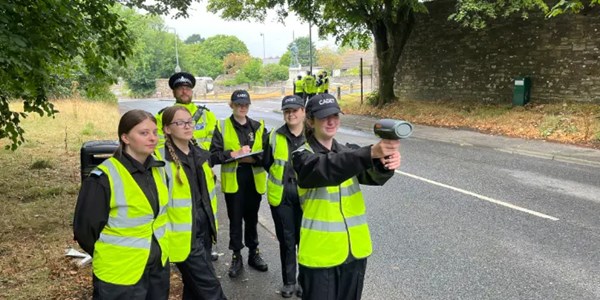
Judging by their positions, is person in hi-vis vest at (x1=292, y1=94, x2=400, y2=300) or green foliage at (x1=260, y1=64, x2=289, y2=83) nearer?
person in hi-vis vest at (x1=292, y1=94, x2=400, y2=300)

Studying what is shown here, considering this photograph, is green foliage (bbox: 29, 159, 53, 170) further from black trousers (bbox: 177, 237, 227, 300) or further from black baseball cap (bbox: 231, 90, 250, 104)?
black trousers (bbox: 177, 237, 227, 300)

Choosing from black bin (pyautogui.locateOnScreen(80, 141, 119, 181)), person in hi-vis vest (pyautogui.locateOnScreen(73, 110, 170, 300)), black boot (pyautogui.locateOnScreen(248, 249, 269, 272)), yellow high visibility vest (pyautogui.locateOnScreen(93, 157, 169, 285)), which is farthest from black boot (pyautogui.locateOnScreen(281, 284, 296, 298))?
black bin (pyautogui.locateOnScreen(80, 141, 119, 181))

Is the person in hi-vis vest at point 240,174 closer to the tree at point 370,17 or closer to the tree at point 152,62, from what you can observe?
the tree at point 370,17

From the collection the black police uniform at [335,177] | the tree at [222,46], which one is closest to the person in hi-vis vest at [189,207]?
the black police uniform at [335,177]

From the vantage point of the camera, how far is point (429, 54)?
19.6 m

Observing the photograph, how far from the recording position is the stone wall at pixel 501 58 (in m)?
14.2

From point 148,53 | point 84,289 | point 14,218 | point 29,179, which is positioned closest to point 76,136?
point 29,179

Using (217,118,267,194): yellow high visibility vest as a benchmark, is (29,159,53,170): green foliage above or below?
below

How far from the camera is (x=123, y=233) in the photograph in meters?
2.61

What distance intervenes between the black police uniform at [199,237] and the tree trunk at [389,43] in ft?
53.1

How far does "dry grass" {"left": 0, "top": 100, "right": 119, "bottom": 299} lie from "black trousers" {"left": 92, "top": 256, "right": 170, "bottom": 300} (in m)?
1.46

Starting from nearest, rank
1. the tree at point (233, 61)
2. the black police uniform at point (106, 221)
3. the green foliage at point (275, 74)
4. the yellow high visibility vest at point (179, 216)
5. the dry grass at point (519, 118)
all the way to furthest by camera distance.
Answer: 1. the black police uniform at point (106, 221)
2. the yellow high visibility vest at point (179, 216)
3. the dry grass at point (519, 118)
4. the green foliage at point (275, 74)
5. the tree at point (233, 61)

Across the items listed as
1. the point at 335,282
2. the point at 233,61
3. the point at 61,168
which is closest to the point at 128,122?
the point at 335,282

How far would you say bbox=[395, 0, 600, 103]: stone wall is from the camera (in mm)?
14219
